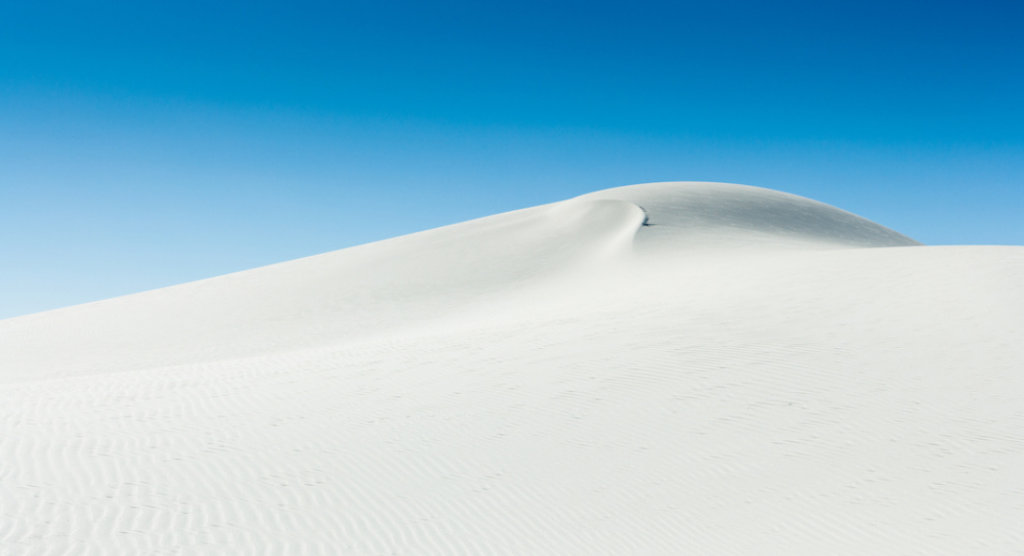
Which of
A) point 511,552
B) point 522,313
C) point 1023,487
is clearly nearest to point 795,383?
point 1023,487

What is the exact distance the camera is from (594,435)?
7.30m

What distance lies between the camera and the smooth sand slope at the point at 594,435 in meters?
5.31

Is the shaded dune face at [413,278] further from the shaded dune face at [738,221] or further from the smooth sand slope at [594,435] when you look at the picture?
the smooth sand slope at [594,435]

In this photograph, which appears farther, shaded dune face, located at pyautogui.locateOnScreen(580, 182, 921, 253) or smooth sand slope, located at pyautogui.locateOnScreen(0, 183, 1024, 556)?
shaded dune face, located at pyautogui.locateOnScreen(580, 182, 921, 253)

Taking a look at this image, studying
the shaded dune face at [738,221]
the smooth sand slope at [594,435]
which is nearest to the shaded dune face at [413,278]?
the shaded dune face at [738,221]

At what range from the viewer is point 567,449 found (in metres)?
6.95

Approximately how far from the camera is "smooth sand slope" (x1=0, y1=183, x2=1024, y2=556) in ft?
17.4

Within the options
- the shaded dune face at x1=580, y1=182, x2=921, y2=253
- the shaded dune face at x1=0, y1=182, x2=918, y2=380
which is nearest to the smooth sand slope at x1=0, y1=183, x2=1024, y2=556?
the shaded dune face at x1=0, y1=182, x2=918, y2=380

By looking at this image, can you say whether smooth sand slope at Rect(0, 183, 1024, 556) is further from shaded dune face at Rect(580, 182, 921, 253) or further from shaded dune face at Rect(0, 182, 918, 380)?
shaded dune face at Rect(580, 182, 921, 253)

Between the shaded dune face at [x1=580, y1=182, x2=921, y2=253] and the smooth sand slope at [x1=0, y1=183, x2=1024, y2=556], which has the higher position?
the shaded dune face at [x1=580, y1=182, x2=921, y2=253]

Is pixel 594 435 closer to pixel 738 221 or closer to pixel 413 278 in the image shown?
pixel 413 278

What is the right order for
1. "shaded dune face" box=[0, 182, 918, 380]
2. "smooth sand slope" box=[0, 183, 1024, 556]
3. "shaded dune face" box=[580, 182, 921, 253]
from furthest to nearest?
1. "shaded dune face" box=[580, 182, 921, 253]
2. "shaded dune face" box=[0, 182, 918, 380]
3. "smooth sand slope" box=[0, 183, 1024, 556]

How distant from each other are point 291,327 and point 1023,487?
60.9 ft

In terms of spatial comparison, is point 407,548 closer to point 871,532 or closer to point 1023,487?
point 871,532
